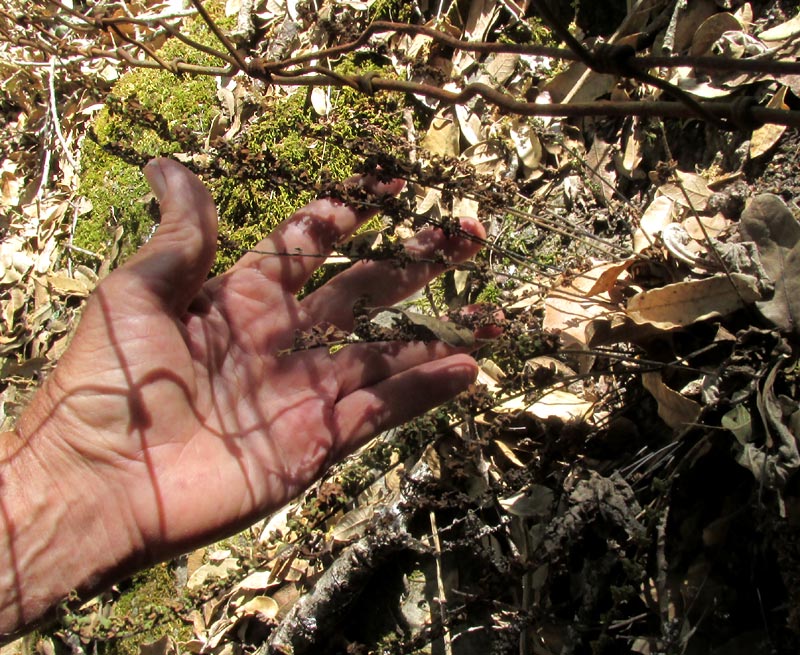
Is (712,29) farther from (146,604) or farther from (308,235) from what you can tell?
(146,604)

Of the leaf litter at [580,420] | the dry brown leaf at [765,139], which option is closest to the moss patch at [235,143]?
the leaf litter at [580,420]

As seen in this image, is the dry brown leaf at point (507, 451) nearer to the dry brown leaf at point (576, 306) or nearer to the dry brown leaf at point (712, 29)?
the dry brown leaf at point (576, 306)

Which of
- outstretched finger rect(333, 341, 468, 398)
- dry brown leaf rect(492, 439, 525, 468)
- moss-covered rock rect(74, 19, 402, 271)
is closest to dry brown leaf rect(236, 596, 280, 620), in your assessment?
outstretched finger rect(333, 341, 468, 398)

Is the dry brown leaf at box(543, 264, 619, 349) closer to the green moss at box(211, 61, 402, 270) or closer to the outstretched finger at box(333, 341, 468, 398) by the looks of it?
the outstretched finger at box(333, 341, 468, 398)

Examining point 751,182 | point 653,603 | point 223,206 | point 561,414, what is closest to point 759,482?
point 653,603

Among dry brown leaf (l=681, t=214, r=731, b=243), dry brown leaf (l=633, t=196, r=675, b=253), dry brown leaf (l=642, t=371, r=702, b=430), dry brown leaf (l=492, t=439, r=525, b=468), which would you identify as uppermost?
dry brown leaf (l=633, t=196, r=675, b=253)

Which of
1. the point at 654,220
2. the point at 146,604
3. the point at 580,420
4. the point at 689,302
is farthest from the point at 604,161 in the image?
the point at 146,604

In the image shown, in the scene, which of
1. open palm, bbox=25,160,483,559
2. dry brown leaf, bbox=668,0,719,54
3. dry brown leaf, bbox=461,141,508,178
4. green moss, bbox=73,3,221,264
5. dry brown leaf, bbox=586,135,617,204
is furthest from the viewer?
green moss, bbox=73,3,221,264
